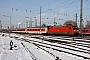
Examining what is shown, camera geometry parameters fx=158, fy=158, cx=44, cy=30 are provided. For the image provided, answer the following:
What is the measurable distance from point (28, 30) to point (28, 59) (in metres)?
44.7

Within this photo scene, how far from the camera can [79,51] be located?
1570 centimetres

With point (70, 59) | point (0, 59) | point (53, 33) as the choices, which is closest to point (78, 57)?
point (70, 59)

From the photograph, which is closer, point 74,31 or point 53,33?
point 74,31

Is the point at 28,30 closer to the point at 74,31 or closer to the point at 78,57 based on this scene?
the point at 74,31

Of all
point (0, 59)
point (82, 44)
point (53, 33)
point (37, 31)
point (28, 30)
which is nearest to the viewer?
point (0, 59)

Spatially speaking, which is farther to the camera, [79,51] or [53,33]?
[53,33]

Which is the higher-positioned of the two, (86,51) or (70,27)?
(70,27)

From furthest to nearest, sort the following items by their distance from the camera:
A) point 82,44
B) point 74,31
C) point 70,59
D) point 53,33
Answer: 1. point 53,33
2. point 74,31
3. point 82,44
4. point 70,59

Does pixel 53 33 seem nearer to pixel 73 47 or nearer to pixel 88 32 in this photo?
pixel 88 32

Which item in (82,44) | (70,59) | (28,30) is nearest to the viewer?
(70,59)

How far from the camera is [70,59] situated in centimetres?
1266

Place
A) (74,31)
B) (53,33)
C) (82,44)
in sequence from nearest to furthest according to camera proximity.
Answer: (82,44)
(74,31)
(53,33)

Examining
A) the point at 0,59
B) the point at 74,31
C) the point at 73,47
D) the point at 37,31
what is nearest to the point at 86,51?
the point at 73,47

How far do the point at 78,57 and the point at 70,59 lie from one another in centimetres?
96
